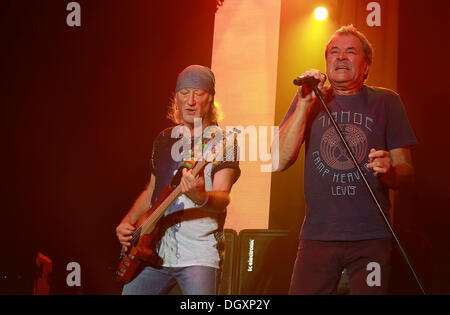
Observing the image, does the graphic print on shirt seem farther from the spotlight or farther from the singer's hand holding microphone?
the spotlight

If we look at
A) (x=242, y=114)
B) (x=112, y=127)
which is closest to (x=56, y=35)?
(x=112, y=127)

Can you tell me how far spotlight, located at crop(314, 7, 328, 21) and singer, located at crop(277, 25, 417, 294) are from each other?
2.85 ft

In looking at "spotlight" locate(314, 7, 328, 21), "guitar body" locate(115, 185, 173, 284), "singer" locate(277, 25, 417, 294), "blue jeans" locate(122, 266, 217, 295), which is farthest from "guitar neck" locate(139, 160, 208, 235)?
"spotlight" locate(314, 7, 328, 21)

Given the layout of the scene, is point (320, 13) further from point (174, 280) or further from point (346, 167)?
point (174, 280)

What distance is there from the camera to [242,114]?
2895 millimetres

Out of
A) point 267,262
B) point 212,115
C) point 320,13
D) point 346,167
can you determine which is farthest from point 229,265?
point 320,13

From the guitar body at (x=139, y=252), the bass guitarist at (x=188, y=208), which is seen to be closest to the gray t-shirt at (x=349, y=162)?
the bass guitarist at (x=188, y=208)

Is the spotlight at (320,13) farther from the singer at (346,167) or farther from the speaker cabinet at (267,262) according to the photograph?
the speaker cabinet at (267,262)

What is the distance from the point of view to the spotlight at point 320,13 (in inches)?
111

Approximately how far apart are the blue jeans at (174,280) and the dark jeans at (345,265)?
0.31m

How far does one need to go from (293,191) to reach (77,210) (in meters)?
1.23

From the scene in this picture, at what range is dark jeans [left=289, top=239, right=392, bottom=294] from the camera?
1.66 meters

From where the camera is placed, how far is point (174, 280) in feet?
6.20
